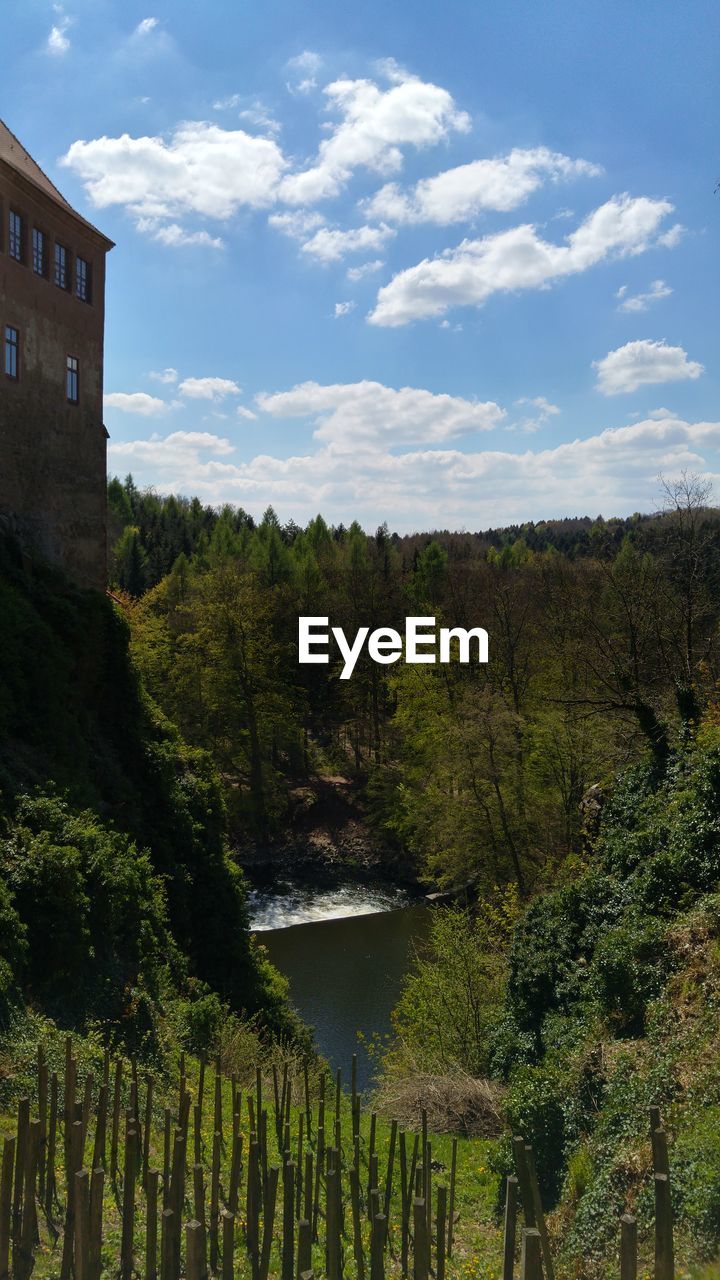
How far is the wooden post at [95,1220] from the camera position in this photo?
19.3 feet

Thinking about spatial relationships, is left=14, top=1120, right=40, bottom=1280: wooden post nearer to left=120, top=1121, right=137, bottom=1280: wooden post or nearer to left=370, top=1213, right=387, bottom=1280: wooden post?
left=120, top=1121, right=137, bottom=1280: wooden post

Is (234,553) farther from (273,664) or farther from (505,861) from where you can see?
(505,861)

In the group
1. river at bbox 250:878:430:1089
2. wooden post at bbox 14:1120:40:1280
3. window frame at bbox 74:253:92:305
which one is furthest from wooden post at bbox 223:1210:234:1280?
window frame at bbox 74:253:92:305

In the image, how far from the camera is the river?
83.0ft

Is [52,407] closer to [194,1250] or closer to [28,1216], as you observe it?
[28,1216]

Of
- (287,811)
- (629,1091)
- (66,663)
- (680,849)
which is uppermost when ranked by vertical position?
(66,663)

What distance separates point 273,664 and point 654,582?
63.0 feet

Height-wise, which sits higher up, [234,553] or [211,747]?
[234,553]

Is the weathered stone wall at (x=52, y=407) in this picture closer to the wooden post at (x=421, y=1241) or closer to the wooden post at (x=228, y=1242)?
the wooden post at (x=228, y=1242)

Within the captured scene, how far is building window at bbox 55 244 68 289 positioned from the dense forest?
17571 millimetres

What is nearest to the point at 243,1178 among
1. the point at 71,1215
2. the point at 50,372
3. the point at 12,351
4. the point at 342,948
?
the point at 71,1215

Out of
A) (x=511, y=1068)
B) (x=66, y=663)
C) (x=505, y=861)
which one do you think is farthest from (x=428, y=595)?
(x=511, y=1068)

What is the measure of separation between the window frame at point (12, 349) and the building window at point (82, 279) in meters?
3.47

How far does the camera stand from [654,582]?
34.5 metres
